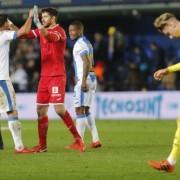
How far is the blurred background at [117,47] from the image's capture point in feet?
87.1

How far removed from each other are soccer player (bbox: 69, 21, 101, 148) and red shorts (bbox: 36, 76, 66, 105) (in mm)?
726

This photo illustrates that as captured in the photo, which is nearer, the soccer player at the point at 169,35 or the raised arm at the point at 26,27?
the soccer player at the point at 169,35

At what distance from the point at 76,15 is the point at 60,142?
12703 mm

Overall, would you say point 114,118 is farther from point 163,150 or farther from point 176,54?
point 163,150

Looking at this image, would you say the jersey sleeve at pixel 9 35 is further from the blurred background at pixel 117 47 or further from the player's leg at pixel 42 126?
the blurred background at pixel 117 47

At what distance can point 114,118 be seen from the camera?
83.6 feet

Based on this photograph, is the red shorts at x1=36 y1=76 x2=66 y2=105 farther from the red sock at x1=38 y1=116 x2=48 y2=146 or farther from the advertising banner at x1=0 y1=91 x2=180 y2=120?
the advertising banner at x1=0 y1=91 x2=180 y2=120

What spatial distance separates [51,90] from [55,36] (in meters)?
1.04

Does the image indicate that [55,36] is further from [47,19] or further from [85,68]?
[85,68]

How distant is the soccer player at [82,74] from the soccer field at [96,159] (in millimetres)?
556

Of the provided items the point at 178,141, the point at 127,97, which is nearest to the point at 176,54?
the point at 127,97

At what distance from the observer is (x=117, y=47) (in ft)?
93.7

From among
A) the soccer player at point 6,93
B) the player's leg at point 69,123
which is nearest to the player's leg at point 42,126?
the player's leg at point 69,123

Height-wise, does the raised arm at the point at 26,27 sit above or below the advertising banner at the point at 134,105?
above
